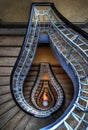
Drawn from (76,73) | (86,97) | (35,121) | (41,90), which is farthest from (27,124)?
(41,90)

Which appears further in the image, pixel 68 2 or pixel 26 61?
pixel 68 2

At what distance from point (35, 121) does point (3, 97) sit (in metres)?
1.19

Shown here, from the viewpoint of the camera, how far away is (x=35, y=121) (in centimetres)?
582

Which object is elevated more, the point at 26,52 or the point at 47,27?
the point at 47,27

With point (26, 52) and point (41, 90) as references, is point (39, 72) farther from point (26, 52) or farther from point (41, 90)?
point (41, 90)

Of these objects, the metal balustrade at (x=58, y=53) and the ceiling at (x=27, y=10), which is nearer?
the metal balustrade at (x=58, y=53)

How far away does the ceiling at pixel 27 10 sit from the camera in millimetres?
6996

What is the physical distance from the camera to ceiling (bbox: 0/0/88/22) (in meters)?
7.00

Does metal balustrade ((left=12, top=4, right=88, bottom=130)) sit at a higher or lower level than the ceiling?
lower

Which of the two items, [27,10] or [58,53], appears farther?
[27,10]

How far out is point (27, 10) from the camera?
7.20 meters

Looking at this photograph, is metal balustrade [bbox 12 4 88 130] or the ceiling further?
the ceiling

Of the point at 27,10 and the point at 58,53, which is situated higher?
the point at 27,10

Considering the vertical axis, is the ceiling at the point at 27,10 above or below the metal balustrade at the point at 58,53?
above
